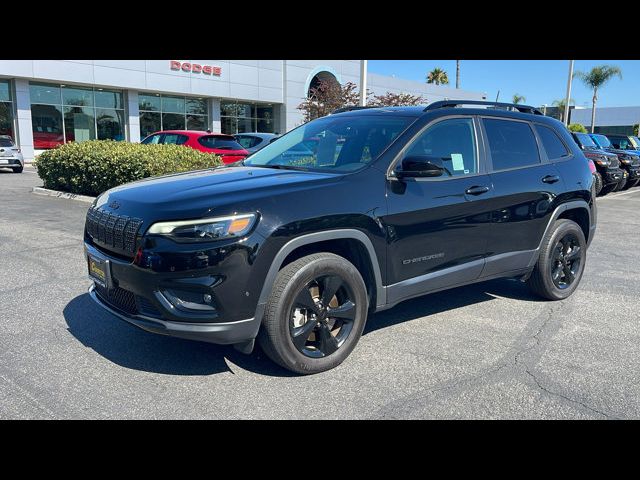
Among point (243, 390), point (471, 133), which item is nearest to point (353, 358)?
point (243, 390)

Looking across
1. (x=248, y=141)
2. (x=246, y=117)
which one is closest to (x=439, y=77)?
(x=246, y=117)

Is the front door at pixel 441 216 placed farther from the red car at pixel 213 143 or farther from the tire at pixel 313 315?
the red car at pixel 213 143

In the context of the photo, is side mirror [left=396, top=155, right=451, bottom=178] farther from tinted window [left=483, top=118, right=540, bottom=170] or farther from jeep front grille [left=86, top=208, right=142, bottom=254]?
jeep front grille [left=86, top=208, right=142, bottom=254]

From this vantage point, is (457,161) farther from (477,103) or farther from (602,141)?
(602,141)

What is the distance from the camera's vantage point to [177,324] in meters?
3.29

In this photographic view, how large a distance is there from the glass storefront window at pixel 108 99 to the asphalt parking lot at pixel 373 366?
25.2 meters

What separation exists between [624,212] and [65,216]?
12.3 metres

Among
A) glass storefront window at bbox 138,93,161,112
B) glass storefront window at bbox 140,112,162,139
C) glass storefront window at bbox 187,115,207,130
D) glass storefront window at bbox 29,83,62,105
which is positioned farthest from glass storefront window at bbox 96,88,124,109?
glass storefront window at bbox 187,115,207,130

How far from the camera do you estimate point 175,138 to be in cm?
1461

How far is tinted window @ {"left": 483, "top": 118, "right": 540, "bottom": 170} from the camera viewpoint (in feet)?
15.9

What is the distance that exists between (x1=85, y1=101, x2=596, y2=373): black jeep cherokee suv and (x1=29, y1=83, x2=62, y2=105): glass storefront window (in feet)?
84.0

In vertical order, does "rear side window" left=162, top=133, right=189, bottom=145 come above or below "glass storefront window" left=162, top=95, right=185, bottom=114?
below

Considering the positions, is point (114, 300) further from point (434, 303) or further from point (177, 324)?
point (434, 303)

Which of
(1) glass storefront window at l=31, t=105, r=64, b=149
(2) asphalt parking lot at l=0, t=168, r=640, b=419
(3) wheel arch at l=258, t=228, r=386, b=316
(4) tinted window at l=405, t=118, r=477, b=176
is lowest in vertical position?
(2) asphalt parking lot at l=0, t=168, r=640, b=419
